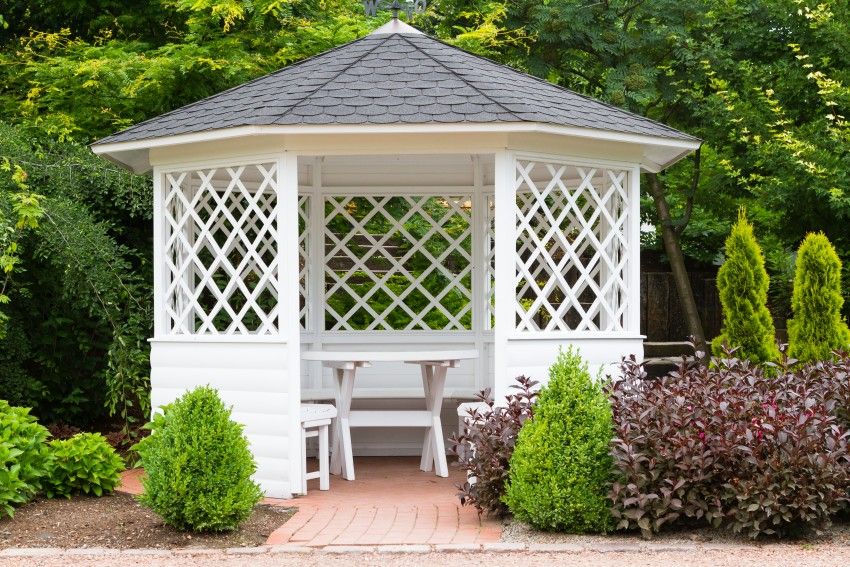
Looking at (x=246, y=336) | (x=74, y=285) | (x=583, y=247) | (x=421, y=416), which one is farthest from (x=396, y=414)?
(x=74, y=285)

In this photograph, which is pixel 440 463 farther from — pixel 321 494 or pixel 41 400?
pixel 41 400

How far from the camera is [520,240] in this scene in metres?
10.7

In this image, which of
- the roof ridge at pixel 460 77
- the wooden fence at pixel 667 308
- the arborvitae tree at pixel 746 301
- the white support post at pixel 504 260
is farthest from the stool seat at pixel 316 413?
the wooden fence at pixel 667 308

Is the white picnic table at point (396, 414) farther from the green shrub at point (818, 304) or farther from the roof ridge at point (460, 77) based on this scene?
the green shrub at point (818, 304)

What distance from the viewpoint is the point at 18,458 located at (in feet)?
21.2

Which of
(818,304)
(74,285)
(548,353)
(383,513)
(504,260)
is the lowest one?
(383,513)

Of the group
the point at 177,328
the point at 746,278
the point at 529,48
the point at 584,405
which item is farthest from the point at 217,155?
the point at 529,48

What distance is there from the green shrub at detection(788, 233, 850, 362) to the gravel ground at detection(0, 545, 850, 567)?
3.56 metres

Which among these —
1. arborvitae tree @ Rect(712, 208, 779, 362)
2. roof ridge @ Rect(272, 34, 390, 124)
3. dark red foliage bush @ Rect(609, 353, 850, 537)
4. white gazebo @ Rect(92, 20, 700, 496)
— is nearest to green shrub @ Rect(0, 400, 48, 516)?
white gazebo @ Rect(92, 20, 700, 496)

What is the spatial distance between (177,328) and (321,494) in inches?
60.3

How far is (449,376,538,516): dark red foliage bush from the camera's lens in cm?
621

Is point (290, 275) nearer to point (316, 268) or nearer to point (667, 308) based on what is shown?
point (316, 268)

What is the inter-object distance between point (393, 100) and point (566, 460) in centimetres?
267

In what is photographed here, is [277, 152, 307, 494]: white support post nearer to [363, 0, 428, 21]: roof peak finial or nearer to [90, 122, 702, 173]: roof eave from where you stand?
[90, 122, 702, 173]: roof eave
